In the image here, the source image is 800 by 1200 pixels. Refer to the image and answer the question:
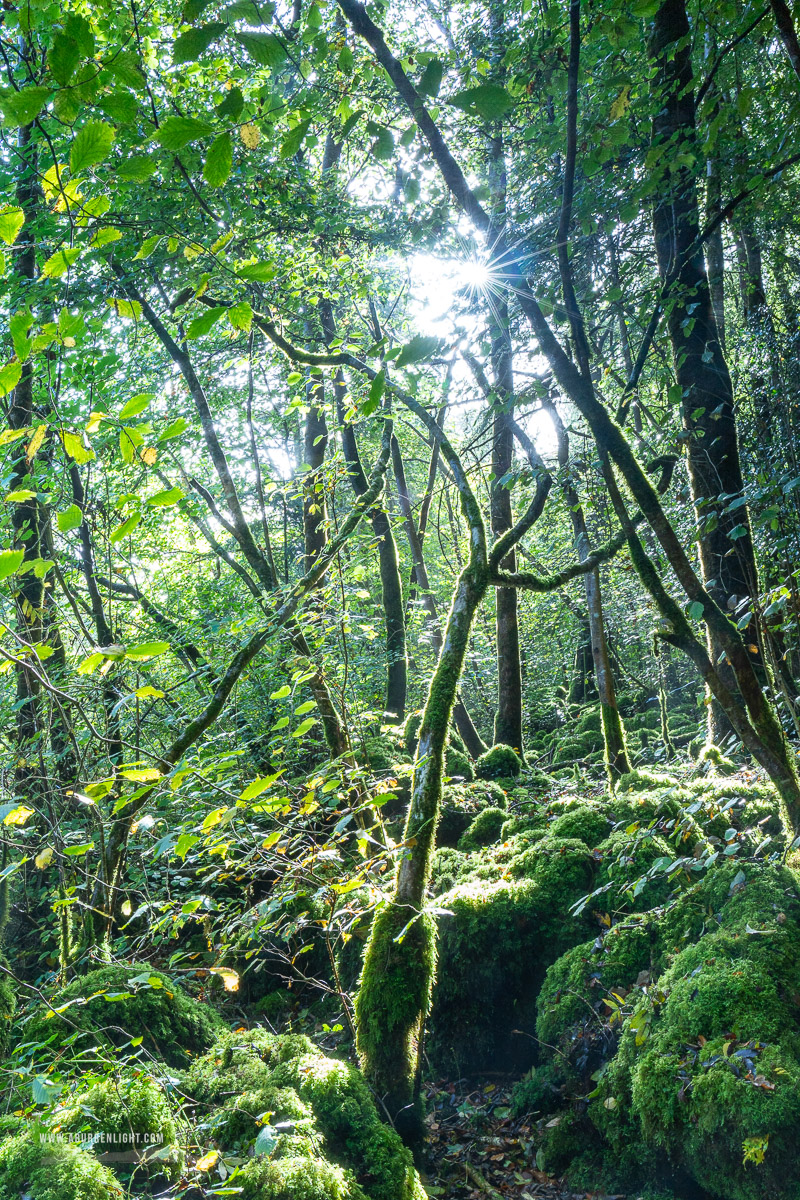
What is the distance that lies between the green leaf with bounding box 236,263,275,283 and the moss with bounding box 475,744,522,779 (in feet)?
24.6

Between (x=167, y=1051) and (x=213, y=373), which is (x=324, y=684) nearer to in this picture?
(x=167, y=1051)

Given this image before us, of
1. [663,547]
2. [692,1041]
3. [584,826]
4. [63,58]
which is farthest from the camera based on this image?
[584,826]

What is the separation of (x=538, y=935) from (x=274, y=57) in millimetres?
4870

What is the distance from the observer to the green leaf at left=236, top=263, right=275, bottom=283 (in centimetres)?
152

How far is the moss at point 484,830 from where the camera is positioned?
253 inches

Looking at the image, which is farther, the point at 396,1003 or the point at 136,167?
the point at 396,1003

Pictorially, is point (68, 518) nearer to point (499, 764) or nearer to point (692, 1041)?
point (692, 1041)

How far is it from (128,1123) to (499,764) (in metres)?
6.38

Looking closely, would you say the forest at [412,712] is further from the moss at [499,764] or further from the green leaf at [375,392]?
the moss at [499,764]

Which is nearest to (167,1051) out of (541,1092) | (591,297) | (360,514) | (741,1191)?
(541,1092)

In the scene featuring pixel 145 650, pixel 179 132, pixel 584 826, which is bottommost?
pixel 584 826

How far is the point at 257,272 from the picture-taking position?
5.10ft

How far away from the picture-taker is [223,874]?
12.2ft

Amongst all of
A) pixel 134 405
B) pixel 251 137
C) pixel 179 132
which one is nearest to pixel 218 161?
pixel 179 132
